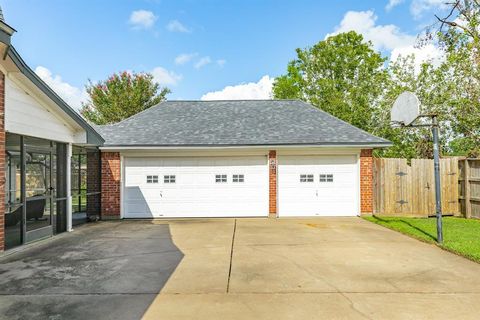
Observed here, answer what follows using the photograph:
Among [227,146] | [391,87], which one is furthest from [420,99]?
[227,146]

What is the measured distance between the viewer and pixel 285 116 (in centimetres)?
1349

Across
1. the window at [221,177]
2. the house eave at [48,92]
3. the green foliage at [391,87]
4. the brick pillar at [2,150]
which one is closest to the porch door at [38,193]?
the brick pillar at [2,150]

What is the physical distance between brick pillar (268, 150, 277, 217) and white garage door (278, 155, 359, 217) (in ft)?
0.68

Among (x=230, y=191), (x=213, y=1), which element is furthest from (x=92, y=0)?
(x=230, y=191)

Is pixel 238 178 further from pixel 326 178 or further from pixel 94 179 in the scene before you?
pixel 94 179

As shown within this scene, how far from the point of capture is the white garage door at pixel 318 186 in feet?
36.8

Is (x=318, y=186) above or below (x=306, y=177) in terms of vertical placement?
below

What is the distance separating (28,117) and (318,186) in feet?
30.5

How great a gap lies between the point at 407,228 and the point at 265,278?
19.9ft

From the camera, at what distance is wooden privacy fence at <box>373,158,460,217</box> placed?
35.7 ft

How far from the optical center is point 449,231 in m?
8.16

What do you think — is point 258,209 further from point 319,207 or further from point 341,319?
point 341,319

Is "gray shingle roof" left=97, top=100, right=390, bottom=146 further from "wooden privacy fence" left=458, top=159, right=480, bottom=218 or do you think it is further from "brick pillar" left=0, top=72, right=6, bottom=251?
"brick pillar" left=0, top=72, right=6, bottom=251

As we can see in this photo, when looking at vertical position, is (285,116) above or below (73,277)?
above
